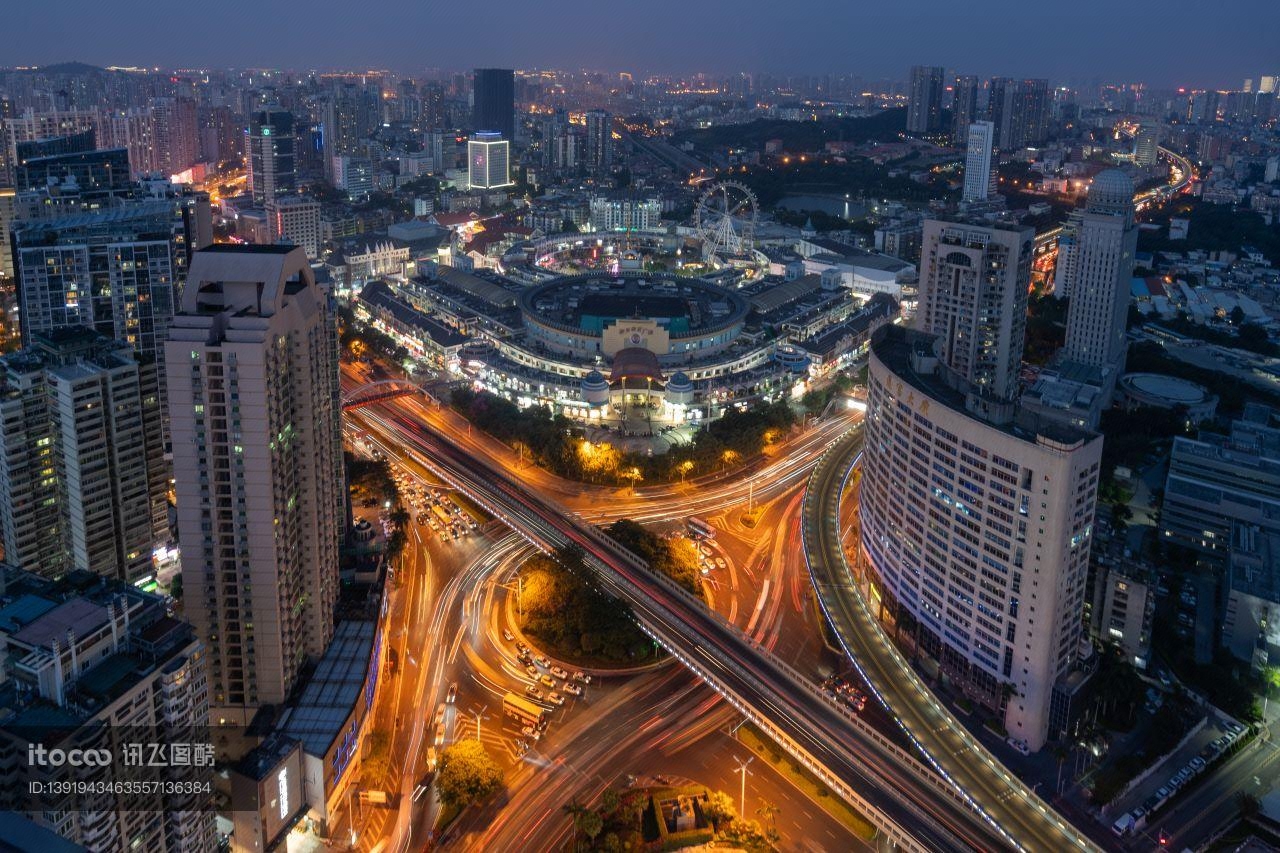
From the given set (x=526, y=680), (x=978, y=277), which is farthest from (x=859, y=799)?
(x=978, y=277)

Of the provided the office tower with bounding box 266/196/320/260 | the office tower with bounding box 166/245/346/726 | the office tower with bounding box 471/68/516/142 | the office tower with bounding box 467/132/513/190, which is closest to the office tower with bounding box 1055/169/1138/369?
the office tower with bounding box 166/245/346/726

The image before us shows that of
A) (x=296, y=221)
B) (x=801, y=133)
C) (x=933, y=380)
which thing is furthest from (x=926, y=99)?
(x=933, y=380)

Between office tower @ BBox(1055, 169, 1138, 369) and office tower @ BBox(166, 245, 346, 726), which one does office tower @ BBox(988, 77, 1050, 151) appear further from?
office tower @ BBox(166, 245, 346, 726)

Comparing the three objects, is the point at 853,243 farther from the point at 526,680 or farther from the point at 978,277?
the point at 526,680

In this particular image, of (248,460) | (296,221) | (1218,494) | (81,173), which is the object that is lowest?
(1218,494)

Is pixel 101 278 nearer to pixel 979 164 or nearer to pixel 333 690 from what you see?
pixel 333 690

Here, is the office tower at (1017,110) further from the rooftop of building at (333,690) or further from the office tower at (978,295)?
the rooftop of building at (333,690)

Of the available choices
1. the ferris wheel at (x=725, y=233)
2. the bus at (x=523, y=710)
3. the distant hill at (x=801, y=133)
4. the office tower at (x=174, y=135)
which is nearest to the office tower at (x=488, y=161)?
the office tower at (x=174, y=135)
